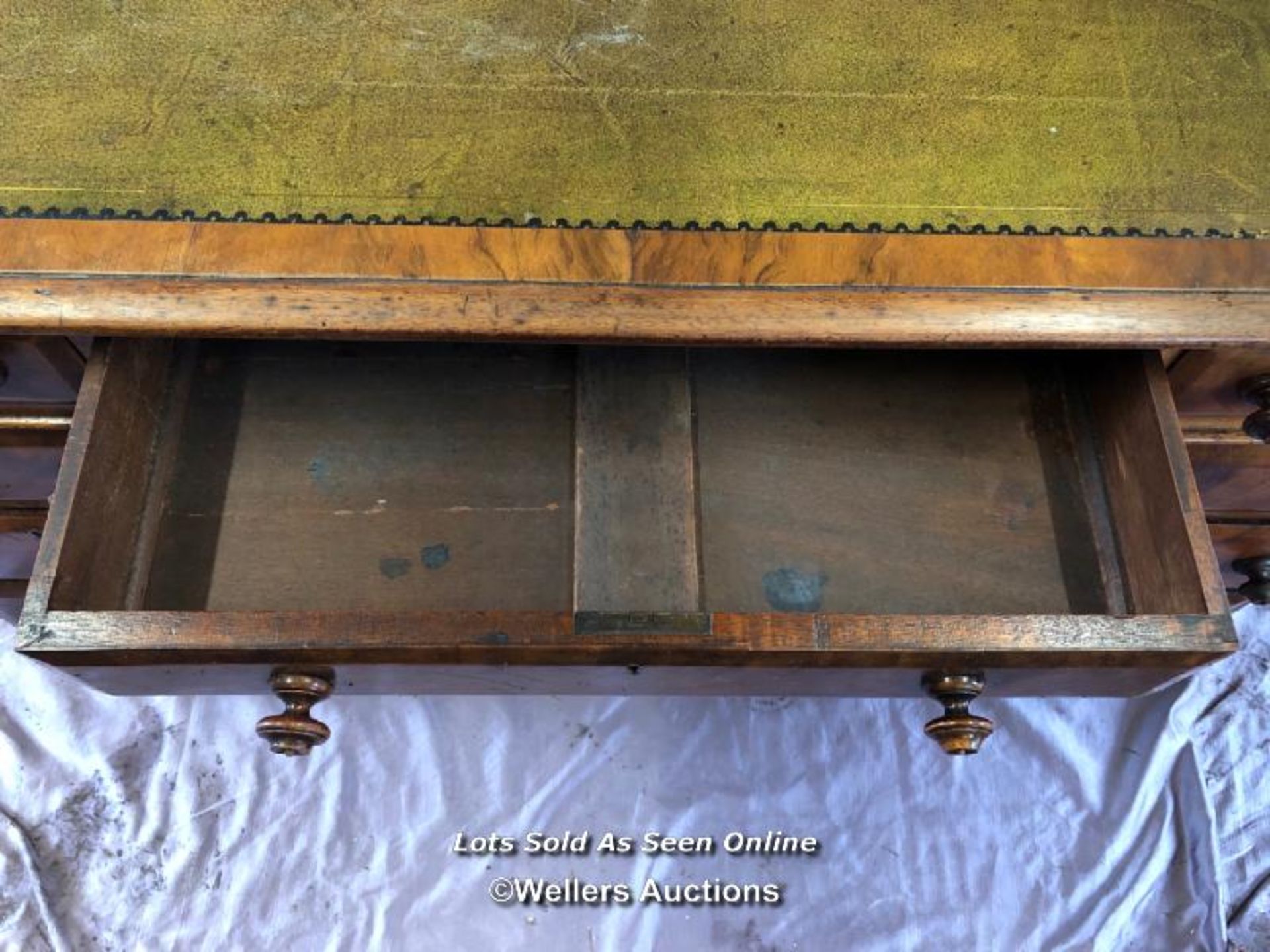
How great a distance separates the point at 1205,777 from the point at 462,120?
4.36 feet

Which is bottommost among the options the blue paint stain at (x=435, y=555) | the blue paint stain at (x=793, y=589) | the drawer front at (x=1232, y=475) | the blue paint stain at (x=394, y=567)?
the blue paint stain at (x=793, y=589)

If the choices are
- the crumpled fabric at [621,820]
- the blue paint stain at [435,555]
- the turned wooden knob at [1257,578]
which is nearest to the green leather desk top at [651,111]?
the blue paint stain at [435,555]

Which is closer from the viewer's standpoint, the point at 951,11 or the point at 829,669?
the point at 829,669

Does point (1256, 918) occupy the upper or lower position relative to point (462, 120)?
lower

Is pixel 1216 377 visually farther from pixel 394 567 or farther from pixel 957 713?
pixel 394 567

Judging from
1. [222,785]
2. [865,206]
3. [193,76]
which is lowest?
[222,785]

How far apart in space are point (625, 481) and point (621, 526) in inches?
1.4

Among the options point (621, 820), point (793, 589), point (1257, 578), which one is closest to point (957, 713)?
point (793, 589)

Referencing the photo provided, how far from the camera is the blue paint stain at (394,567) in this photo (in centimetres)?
79

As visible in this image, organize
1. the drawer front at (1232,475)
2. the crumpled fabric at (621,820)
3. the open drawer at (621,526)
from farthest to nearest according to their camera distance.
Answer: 1. the crumpled fabric at (621,820)
2. the drawer front at (1232,475)
3. the open drawer at (621,526)

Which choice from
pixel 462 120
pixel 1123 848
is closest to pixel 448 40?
pixel 462 120

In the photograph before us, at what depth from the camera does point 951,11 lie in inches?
33.1

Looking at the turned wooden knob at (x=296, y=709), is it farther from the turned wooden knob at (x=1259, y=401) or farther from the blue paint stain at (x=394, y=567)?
the turned wooden knob at (x=1259, y=401)

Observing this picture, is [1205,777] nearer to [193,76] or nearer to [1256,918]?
[1256,918]
